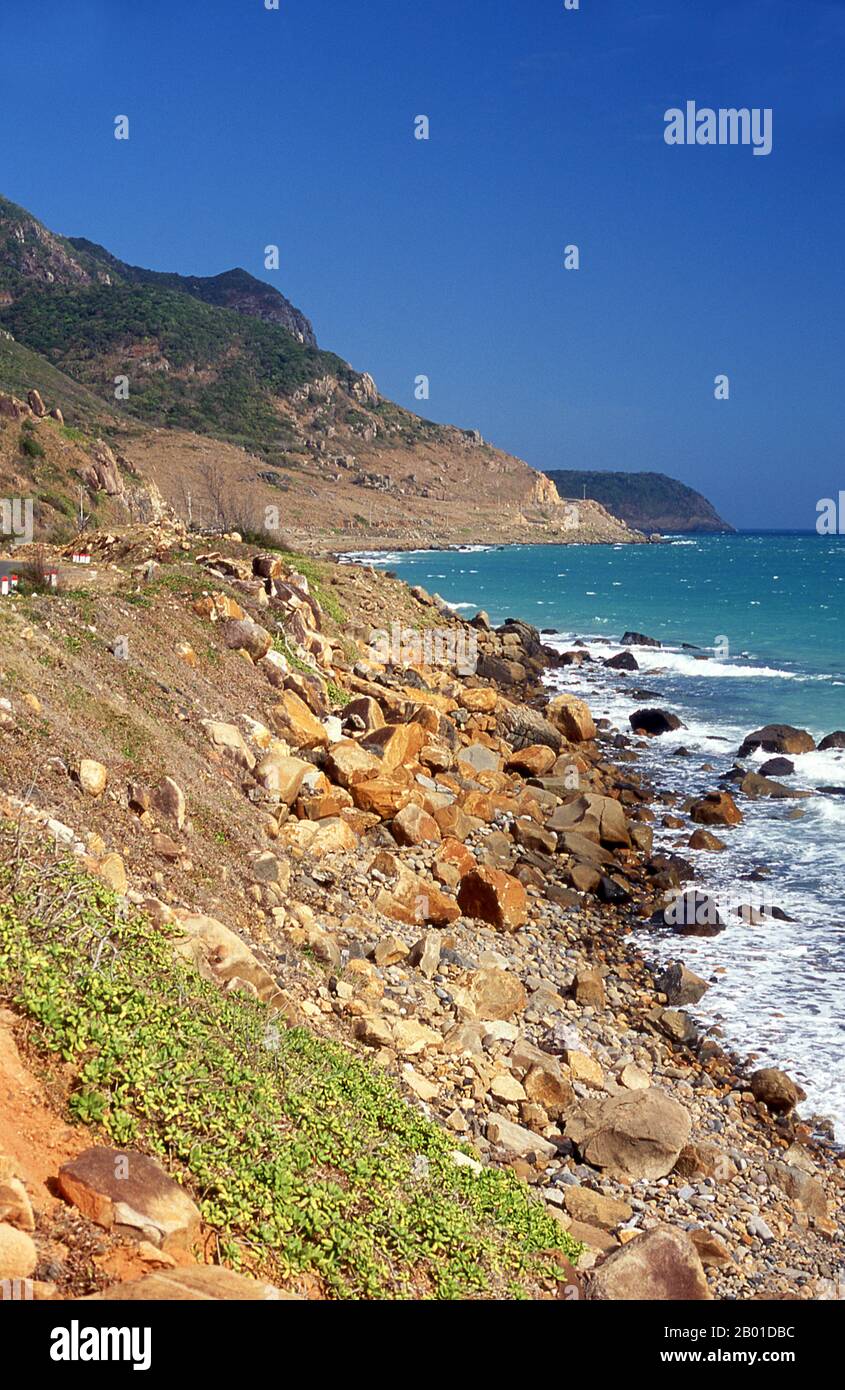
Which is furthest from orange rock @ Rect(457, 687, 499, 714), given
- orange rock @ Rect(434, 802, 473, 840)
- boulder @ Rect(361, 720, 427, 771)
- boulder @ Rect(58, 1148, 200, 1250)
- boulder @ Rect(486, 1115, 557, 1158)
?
boulder @ Rect(58, 1148, 200, 1250)

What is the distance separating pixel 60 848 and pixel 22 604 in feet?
26.0

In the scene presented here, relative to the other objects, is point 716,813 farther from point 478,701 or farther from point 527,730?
point 478,701

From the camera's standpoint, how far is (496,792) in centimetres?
1955

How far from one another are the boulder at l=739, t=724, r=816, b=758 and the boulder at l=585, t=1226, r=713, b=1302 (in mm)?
19626

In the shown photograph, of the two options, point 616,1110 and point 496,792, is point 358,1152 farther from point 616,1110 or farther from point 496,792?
point 496,792

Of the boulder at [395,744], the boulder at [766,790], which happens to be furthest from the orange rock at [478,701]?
the boulder at [395,744]

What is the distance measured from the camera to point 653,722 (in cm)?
2823

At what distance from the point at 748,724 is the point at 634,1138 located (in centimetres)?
2212

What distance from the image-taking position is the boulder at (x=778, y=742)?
25.4 meters

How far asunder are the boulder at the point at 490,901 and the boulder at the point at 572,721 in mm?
12327

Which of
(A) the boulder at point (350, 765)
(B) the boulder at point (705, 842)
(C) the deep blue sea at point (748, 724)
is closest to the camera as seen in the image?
(C) the deep blue sea at point (748, 724)

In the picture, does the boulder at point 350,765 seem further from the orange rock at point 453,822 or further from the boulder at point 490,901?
the boulder at point 490,901

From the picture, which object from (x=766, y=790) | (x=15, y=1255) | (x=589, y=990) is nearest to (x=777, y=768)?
(x=766, y=790)

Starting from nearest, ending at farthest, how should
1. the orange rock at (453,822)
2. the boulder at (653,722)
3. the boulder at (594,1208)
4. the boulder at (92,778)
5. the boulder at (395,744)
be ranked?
1. the boulder at (594,1208)
2. the boulder at (92,778)
3. the orange rock at (453,822)
4. the boulder at (395,744)
5. the boulder at (653,722)
